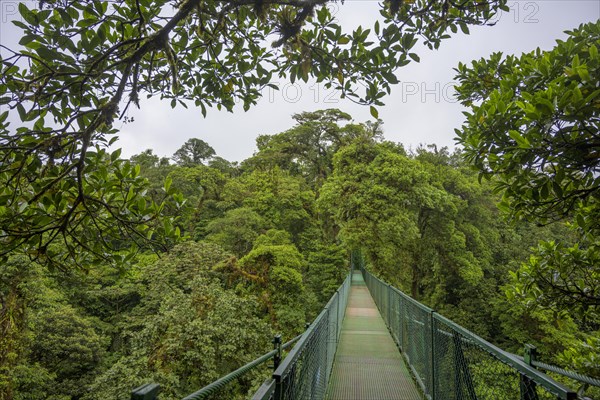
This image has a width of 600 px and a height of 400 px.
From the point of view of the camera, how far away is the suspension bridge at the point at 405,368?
1612mm

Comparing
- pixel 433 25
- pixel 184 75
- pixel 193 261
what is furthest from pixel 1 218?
pixel 193 261

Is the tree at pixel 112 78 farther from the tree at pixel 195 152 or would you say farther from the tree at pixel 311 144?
the tree at pixel 195 152

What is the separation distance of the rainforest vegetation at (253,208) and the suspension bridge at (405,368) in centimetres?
109

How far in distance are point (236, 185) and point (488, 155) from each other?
63.7ft

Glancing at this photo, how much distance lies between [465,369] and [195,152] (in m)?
34.1

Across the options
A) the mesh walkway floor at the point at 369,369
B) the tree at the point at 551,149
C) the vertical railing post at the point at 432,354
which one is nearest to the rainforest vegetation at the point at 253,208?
the tree at the point at 551,149

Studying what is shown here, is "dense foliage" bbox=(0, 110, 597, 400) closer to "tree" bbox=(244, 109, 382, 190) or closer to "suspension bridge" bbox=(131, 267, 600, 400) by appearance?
"suspension bridge" bbox=(131, 267, 600, 400)

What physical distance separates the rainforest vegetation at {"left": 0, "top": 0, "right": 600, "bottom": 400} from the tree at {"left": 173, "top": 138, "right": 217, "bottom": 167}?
912cm

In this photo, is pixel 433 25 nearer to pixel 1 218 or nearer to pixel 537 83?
pixel 537 83

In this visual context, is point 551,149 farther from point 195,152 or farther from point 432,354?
point 195,152

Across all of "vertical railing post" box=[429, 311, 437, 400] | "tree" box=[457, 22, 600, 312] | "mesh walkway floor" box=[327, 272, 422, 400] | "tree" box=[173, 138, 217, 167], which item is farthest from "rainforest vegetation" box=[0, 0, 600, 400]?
"tree" box=[173, 138, 217, 167]

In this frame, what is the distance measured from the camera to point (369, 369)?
484 cm

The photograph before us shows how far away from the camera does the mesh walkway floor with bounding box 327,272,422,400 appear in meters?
3.95

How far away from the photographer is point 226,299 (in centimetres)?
928
